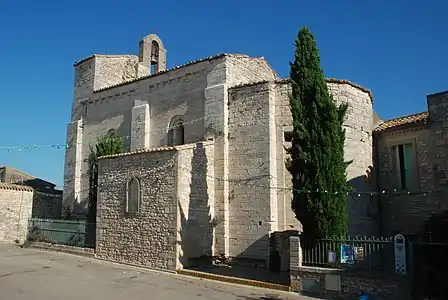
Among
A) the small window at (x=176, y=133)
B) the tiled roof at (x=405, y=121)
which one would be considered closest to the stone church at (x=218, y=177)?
the small window at (x=176, y=133)

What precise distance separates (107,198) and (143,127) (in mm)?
4811

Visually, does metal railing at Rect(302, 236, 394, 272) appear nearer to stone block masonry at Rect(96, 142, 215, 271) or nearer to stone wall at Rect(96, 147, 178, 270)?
stone block masonry at Rect(96, 142, 215, 271)

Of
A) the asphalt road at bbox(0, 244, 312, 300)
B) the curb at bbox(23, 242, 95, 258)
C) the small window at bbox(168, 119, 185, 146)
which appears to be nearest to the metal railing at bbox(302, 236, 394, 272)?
the asphalt road at bbox(0, 244, 312, 300)

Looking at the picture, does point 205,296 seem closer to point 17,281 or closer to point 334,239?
point 334,239

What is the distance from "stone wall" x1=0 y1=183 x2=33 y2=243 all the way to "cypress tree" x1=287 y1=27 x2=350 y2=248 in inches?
784

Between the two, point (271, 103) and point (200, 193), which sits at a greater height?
point (271, 103)

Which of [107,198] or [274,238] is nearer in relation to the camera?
[274,238]

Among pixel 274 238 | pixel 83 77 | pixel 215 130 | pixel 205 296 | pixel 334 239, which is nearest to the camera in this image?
pixel 205 296

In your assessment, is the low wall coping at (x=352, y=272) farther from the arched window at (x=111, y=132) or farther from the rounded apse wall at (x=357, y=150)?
the arched window at (x=111, y=132)

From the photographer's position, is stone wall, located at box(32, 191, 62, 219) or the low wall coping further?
stone wall, located at box(32, 191, 62, 219)

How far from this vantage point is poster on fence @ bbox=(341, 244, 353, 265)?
42.4 ft

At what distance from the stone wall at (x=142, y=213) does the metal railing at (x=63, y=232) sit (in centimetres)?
192

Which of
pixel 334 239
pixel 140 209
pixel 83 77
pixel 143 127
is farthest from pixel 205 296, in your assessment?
pixel 83 77

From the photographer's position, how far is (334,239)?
13.4 meters
